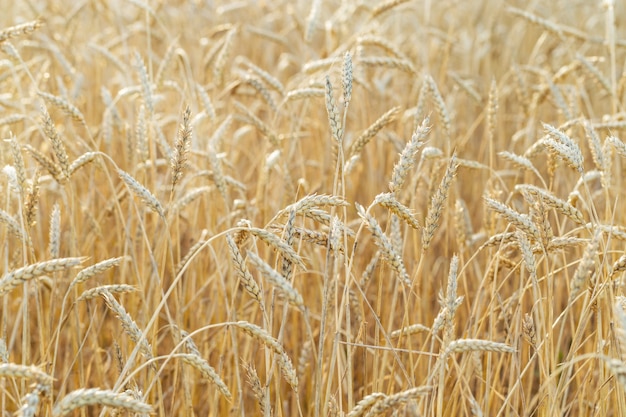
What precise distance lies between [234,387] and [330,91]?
0.84 m

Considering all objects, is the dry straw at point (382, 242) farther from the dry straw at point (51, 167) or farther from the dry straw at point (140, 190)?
the dry straw at point (51, 167)

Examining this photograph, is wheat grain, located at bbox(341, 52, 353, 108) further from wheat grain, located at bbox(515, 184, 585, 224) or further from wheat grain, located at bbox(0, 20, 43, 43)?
wheat grain, located at bbox(0, 20, 43, 43)

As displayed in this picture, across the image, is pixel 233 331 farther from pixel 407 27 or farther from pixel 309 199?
pixel 407 27

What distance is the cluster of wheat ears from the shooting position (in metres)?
1.37

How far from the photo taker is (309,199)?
135 centimetres

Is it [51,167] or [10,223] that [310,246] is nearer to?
[51,167]

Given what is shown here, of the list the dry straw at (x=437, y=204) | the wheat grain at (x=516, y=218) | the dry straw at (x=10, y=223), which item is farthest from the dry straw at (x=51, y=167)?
the wheat grain at (x=516, y=218)

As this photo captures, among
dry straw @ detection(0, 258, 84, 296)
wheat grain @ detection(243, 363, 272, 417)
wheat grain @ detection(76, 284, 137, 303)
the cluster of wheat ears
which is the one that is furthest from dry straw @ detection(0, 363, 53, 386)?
wheat grain @ detection(243, 363, 272, 417)

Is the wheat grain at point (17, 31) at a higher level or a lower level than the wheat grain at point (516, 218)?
higher

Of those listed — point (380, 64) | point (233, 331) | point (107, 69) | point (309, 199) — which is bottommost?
point (233, 331)

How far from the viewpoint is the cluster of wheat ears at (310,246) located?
53.8 inches

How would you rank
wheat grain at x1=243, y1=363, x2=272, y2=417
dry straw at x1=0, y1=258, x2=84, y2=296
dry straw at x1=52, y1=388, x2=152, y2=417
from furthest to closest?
wheat grain at x1=243, y1=363, x2=272, y2=417
dry straw at x1=0, y1=258, x2=84, y2=296
dry straw at x1=52, y1=388, x2=152, y2=417

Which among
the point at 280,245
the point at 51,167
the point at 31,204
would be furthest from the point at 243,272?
the point at 51,167

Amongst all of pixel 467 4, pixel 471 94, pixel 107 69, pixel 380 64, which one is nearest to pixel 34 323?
pixel 380 64
